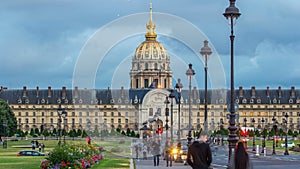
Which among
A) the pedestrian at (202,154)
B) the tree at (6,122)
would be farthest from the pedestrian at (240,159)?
the tree at (6,122)

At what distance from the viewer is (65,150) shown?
1324 inches

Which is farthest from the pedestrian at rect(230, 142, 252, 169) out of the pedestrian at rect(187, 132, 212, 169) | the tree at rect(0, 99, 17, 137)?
the tree at rect(0, 99, 17, 137)

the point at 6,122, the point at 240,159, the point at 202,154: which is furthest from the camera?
the point at 6,122

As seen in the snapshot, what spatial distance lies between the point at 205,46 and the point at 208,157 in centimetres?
2230

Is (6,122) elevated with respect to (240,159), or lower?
elevated

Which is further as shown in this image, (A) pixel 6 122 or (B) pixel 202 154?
(A) pixel 6 122

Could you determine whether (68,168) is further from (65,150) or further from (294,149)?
(294,149)

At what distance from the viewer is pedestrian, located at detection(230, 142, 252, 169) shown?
1786 centimetres

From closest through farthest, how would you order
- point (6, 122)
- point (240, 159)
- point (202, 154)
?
1. point (240, 159)
2. point (202, 154)
3. point (6, 122)

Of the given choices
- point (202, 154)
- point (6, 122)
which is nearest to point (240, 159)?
point (202, 154)

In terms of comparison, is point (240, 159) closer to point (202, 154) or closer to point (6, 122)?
point (202, 154)

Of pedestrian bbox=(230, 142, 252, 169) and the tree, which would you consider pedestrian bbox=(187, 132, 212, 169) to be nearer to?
pedestrian bbox=(230, 142, 252, 169)

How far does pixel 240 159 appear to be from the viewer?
Result: 17906 mm

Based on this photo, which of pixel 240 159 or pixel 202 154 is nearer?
pixel 240 159
